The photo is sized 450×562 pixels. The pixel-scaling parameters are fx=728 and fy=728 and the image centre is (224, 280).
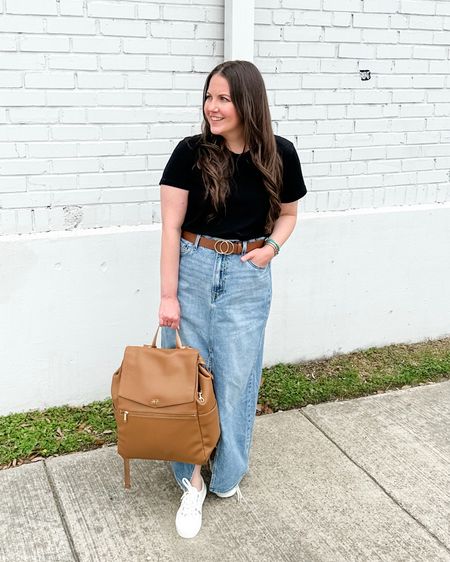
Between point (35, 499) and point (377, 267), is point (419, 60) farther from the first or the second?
point (35, 499)

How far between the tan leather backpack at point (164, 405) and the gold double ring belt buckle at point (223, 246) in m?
0.40

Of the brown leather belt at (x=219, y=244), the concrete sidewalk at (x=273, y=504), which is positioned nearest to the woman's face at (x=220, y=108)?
the brown leather belt at (x=219, y=244)

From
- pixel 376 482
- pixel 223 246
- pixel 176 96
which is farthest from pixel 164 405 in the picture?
pixel 176 96

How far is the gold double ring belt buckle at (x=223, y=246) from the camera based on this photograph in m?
2.82

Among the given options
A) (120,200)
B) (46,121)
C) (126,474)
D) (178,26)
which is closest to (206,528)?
(126,474)

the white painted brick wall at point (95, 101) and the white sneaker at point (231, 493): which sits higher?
the white painted brick wall at point (95, 101)

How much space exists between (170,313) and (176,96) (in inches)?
55.3

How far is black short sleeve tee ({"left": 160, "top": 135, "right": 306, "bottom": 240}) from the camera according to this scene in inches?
108

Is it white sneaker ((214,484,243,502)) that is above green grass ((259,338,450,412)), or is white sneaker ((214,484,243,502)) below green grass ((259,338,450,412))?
below

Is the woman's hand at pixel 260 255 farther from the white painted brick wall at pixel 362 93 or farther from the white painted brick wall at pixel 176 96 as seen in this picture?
the white painted brick wall at pixel 362 93

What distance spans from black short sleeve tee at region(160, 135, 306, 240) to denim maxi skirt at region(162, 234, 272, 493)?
0.31ft

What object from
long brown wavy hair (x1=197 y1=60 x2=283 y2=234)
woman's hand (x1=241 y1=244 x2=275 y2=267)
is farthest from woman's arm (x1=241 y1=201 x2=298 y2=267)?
long brown wavy hair (x1=197 y1=60 x2=283 y2=234)

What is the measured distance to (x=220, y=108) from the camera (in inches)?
105

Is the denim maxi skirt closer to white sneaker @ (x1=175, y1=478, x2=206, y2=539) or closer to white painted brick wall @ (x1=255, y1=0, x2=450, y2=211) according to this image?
white sneaker @ (x1=175, y1=478, x2=206, y2=539)
